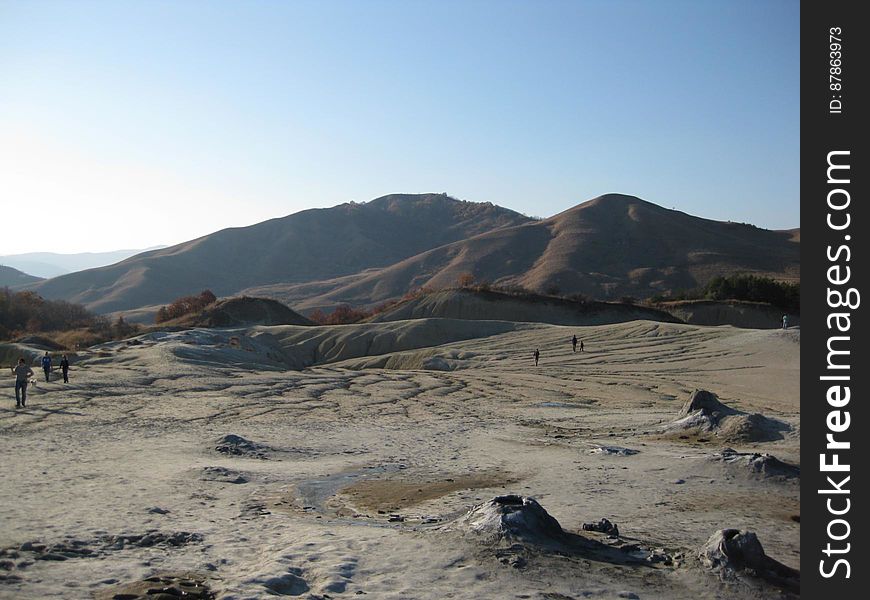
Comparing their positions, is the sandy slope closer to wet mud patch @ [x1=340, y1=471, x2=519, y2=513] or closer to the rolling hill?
wet mud patch @ [x1=340, y1=471, x2=519, y2=513]

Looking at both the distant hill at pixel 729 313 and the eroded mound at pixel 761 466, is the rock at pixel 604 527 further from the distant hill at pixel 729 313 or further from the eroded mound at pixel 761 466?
the distant hill at pixel 729 313

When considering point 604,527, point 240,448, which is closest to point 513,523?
point 604,527

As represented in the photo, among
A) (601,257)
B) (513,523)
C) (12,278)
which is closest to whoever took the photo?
(513,523)

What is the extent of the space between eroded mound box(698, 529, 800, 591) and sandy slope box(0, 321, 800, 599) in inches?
8.0

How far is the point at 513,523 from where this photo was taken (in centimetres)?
826

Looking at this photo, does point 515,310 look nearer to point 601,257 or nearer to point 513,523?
point 601,257

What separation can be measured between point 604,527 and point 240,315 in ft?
182

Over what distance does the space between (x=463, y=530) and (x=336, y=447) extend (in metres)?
8.16

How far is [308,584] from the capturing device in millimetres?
7215

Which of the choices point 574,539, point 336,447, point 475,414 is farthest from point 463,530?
point 475,414

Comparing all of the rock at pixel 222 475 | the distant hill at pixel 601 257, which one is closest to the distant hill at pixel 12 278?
the distant hill at pixel 601 257

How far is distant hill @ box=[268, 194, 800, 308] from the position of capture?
98688mm

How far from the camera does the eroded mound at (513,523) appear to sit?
816 centimetres

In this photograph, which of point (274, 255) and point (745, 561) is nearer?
point (745, 561)
